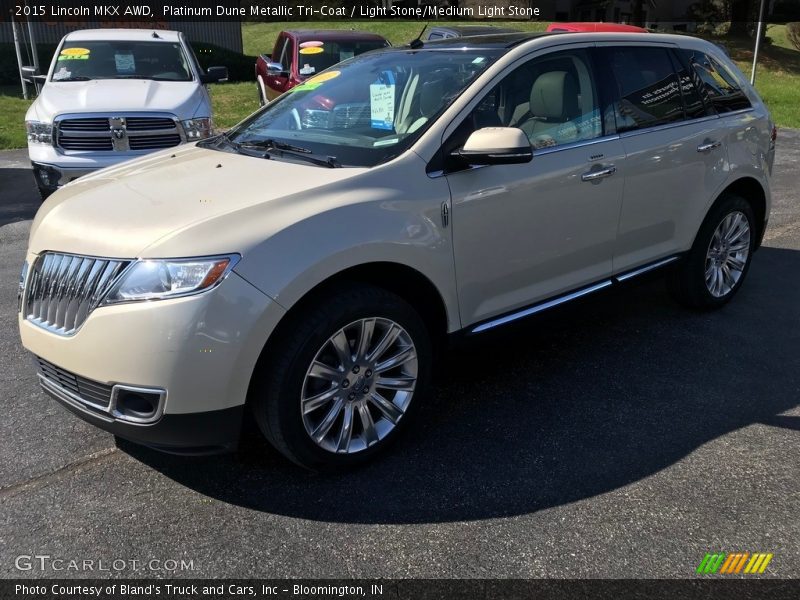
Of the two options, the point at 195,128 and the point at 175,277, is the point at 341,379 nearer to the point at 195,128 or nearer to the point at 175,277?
the point at 175,277

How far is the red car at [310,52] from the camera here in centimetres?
1130

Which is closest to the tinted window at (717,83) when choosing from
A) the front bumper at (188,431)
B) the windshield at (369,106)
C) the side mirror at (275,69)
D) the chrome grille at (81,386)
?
the windshield at (369,106)

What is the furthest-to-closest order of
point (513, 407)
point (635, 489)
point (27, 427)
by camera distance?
point (513, 407) < point (27, 427) < point (635, 489)

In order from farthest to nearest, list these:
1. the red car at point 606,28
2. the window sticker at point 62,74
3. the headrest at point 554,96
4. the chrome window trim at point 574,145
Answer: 1. the window sticker at point 62,74
2. the red car at point 606,28
3. the headrest at point 554,96
4. the chrome window trim at point 574,145

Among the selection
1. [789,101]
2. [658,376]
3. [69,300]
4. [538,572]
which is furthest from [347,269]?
[789,101]

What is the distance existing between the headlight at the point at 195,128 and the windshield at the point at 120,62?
124cm

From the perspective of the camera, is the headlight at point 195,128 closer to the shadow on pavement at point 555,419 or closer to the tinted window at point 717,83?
the shadow on pavement at point 555,419

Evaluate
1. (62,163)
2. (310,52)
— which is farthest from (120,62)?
(310,52)

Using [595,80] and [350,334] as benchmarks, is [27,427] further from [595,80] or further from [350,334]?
[595,80]

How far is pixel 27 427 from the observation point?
3506 mm

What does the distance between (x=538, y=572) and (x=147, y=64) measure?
774 centimetres

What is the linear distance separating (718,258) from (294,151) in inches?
123

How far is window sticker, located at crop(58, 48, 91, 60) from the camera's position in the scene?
8328 mm

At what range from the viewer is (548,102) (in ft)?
12.5
